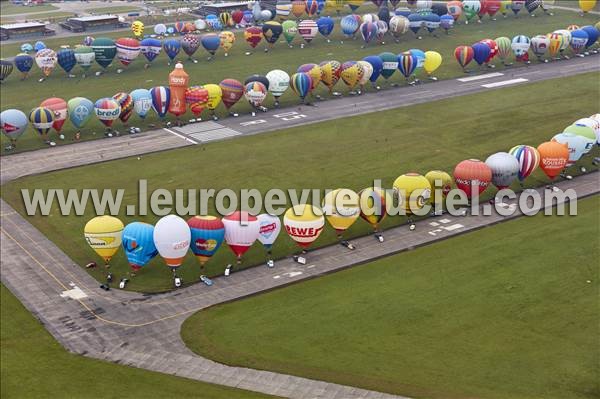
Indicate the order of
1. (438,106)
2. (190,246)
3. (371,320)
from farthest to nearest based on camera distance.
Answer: (438,106) → (190,246) → (371,320)

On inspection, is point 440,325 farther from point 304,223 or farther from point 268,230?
point 268,230

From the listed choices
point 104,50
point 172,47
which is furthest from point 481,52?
point 104,50

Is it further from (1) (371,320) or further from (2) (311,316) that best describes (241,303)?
(1) (371,320)

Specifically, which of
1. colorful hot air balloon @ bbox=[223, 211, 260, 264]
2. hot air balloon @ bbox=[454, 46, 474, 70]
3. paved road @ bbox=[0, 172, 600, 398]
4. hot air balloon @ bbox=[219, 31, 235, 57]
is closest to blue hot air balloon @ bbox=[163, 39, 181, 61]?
hot air balloon @ bbox=[219, 31, 235, 57]

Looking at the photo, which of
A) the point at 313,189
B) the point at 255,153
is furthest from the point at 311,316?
the point at 255,153

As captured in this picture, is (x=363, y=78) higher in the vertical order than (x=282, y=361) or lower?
higher

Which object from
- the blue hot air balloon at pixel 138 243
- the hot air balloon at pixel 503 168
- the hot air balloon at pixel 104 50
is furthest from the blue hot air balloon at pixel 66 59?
the hot air balloon at pixel 503 168
